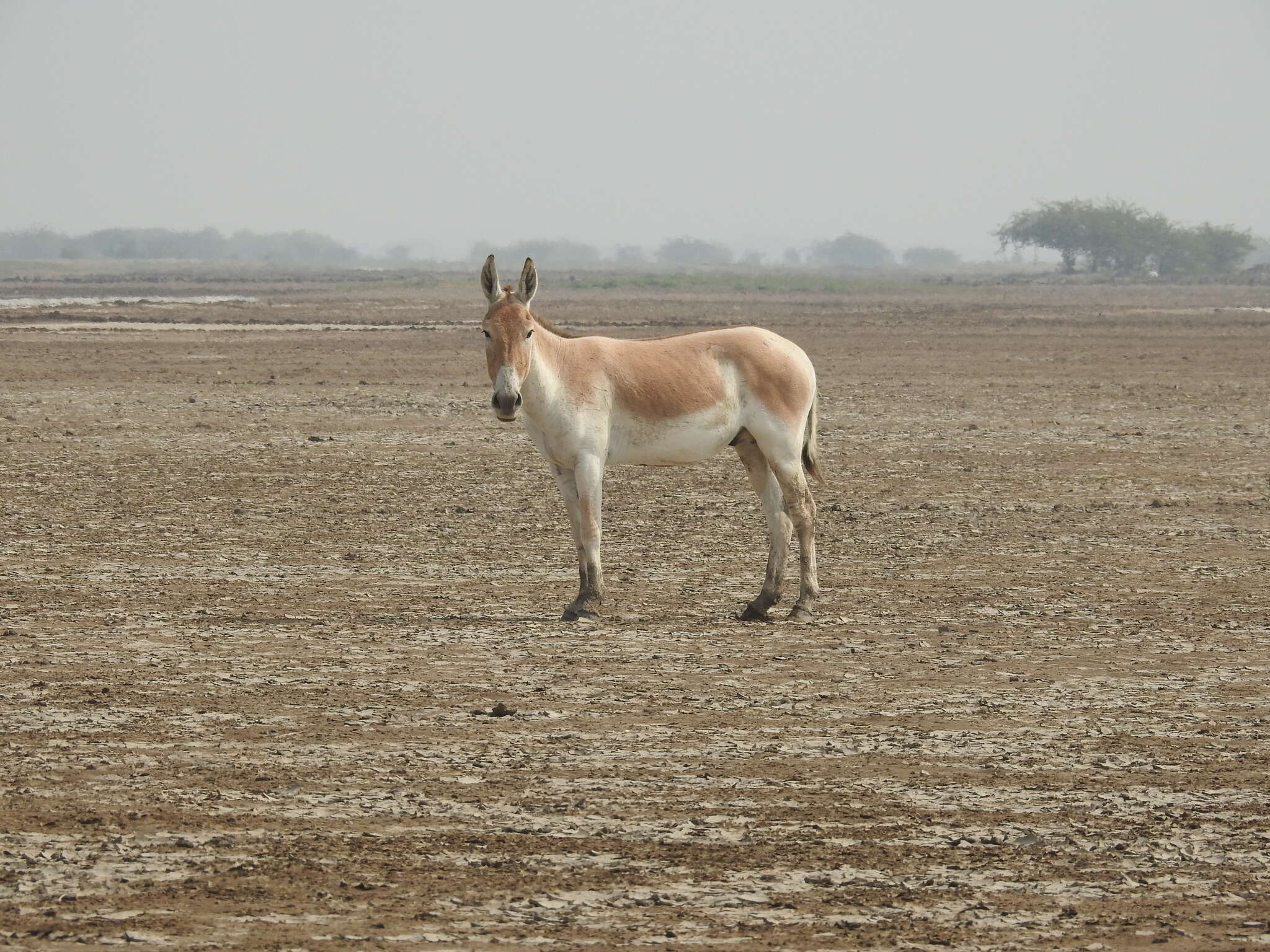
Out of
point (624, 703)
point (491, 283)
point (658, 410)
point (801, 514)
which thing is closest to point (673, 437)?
point (658, 410)

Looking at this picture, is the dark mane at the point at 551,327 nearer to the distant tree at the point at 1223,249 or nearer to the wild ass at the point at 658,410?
the wild ass at the point at 658,410

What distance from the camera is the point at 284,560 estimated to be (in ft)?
41.5

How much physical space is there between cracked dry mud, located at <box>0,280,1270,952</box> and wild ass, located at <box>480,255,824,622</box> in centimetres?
48

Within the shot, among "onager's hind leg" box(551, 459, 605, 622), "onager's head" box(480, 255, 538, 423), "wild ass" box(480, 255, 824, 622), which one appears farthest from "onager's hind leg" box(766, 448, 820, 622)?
"onager's head" box(480, 255, 538, 423)

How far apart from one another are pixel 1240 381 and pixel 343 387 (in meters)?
14.0

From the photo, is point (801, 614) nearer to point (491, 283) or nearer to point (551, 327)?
point (551, 327)

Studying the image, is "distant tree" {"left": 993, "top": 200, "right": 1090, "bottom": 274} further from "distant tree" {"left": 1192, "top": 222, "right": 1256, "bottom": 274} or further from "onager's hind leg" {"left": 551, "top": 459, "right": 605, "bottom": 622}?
"onager's hind leg" {"left": 551, "top": 459, "right": 605, "bottom": 622}

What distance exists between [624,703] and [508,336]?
2686 mm

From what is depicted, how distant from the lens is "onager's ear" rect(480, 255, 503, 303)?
10633 mm

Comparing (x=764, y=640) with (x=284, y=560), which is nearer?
(x=764, y=640)

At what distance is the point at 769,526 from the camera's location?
11.0m

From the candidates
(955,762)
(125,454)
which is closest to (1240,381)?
(125,454)

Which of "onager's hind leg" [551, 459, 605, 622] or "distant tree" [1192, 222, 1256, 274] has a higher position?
"distant tree" [1192, 222, 1256, 274]

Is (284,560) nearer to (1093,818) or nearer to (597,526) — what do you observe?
(597,526)
